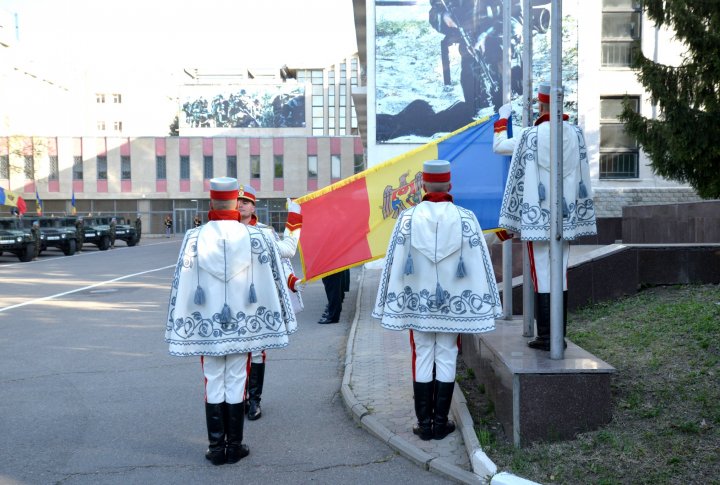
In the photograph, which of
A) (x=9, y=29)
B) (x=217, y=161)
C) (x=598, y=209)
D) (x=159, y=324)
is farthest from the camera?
(x=9, y=29)

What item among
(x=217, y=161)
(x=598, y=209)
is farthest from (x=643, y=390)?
(x=217, y=161)

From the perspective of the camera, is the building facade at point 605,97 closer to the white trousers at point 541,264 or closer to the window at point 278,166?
the white trousers at point 541,264

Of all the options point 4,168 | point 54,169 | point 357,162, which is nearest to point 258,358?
point 357,162

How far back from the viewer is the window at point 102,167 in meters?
62.0

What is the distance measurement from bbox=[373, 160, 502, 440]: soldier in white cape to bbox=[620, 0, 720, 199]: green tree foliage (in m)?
5.80

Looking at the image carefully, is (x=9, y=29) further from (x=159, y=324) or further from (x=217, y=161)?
(x=159, y=324)

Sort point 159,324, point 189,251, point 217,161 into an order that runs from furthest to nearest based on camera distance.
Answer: point 217,161, point 159,324, point 189,251

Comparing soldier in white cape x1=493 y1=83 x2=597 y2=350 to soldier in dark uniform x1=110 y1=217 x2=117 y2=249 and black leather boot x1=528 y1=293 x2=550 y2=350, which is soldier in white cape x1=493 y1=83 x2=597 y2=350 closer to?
black leather boot x1=528 y1=293 x2=550 y2=350

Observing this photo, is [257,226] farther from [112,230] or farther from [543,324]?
[112,230]

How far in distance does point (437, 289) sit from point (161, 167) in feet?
197

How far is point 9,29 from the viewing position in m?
81.6

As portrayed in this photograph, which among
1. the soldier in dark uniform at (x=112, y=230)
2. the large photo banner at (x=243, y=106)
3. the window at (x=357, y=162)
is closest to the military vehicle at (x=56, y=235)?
the soldier in dark uniform at (x=112, y=230)

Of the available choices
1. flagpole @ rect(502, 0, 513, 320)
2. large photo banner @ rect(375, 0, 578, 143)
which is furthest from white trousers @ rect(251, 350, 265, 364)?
large photo banner @ rect(375, 0, 578, 143)

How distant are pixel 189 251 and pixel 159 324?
7.21m
